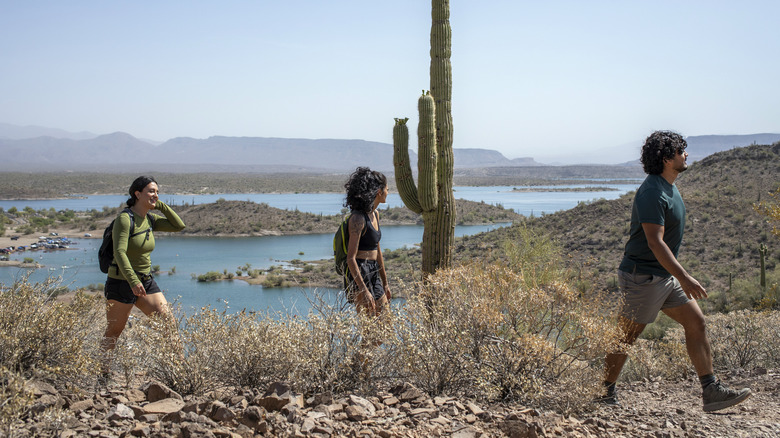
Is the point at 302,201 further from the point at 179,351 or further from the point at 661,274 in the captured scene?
the point at 661,274

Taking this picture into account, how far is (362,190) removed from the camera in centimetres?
476

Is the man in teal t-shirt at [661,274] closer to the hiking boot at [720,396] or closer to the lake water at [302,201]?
the hiking boot at [720,396]

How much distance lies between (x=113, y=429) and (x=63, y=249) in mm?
47008

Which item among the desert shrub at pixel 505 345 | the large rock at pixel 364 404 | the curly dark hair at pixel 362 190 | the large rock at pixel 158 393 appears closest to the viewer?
the large rock at pixel 364 404

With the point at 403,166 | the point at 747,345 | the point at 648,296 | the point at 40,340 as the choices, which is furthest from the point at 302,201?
the point at 648,296

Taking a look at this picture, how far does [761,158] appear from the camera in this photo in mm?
31031

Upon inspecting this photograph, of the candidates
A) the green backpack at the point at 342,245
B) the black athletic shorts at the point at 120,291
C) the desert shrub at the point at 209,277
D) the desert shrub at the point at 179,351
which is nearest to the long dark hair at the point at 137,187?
the black athletic shorts at the point at 120,291

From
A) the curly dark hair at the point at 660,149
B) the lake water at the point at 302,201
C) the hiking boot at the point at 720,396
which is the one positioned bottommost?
the lake water at the point at 302,201

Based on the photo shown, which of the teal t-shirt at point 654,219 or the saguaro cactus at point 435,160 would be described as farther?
the saguaro cactus at point 435,160

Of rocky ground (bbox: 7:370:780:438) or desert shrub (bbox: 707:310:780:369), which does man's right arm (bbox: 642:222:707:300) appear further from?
desert shrub (bbox: 707:310:780:369)

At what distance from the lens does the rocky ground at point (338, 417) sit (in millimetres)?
3174

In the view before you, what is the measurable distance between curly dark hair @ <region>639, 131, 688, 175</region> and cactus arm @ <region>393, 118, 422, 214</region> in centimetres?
334

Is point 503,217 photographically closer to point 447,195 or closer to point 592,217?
point 592,217

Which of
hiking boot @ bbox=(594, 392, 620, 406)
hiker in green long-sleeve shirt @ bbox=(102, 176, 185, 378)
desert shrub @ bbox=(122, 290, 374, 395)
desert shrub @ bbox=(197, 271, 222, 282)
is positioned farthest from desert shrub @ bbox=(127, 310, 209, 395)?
desert shrub @ bbox=(197, 271, 222, 282)
